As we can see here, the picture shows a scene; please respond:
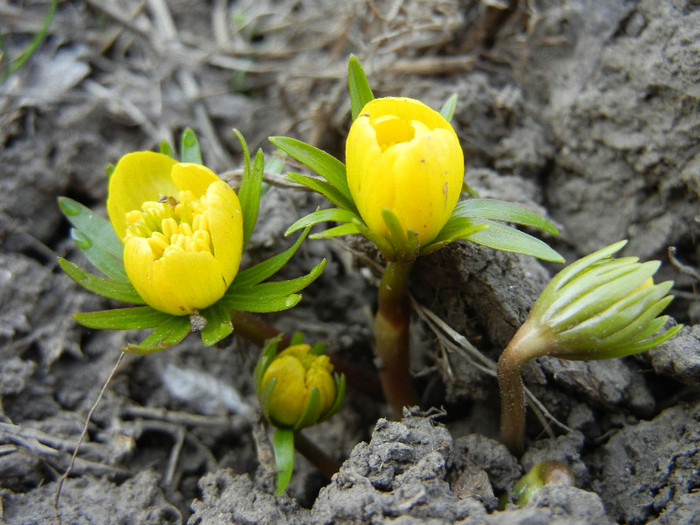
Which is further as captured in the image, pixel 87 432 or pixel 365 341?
pixel 365 341

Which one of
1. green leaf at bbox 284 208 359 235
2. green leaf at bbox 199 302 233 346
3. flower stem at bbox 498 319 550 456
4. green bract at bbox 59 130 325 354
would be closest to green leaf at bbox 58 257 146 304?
green bract at bbox 59 130 325 354

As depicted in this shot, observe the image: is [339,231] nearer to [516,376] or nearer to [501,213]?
[501,213]

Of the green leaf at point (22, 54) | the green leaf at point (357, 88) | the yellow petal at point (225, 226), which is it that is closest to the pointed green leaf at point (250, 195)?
the yellow petal at point (225, 226)

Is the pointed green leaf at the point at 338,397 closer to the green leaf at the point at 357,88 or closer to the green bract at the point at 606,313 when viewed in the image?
the green bract at the point at 606,313

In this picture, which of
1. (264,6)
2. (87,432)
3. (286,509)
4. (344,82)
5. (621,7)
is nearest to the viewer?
(286,509)

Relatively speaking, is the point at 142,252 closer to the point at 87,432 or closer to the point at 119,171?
the point at 119,171

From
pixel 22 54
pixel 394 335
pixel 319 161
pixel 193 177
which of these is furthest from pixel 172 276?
pixel 22 54

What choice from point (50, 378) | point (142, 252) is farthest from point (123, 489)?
point (142, 252)

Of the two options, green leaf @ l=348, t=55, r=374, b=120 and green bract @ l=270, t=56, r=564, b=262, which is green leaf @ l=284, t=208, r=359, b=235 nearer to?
green bract @ l=270, t=56, r=564, b=262
